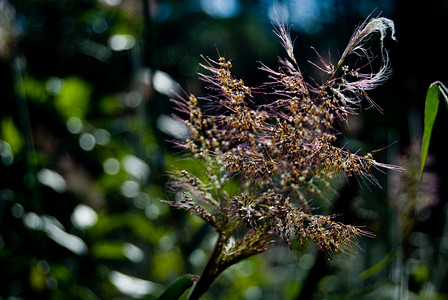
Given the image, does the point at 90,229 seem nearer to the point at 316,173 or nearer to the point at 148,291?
the point at 148,291

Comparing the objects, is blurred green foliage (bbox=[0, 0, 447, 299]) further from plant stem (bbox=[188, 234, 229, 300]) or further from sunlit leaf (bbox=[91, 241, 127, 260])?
plant stem (bbox=[188, 234, 229, 300])

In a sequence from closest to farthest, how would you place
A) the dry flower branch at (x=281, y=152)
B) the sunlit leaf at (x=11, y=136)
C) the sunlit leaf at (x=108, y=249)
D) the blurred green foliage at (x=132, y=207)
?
the dry flower branch at (x=281, y=152) → the blurred green foliage at (x=132, y=207) → the sunlit leaf at (x=108, y=249) → the sunlit leaf at (x=11, y=136)

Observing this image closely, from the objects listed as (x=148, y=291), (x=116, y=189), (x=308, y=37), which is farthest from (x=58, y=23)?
(x=148, y=291)

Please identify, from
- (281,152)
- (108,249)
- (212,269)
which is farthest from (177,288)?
(108,249)

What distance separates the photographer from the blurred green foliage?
4.17ft

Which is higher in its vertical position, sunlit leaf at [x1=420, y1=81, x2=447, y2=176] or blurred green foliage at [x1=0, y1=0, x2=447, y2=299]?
sunlit leaf at [x1=420, y1=81, x2=447, y2=176]

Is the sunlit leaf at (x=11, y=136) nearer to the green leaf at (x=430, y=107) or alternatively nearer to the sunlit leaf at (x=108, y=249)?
the sunlit leaf at (x=108, y=249)

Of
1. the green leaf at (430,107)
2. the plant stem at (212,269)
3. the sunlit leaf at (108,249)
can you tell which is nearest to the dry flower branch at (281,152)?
the plant stem at (212,269)

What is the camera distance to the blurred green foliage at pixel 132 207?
4.17ft

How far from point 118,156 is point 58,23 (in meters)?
3.06

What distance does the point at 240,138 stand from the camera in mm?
572

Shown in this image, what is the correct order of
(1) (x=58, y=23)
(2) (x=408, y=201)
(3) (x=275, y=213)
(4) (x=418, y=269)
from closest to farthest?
(3) (x=275, y=213) → (2) (x=408, y=201) → (4) (x=418, y=269) → (1) (x=58, y=23)

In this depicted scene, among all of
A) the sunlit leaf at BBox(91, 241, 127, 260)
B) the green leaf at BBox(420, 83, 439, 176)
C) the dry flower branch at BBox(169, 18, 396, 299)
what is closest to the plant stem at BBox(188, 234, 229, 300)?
the dry flower branch at BBox(169, 18, 396, 299)

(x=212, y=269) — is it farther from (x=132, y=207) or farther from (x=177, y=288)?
(x=132, y=207)
